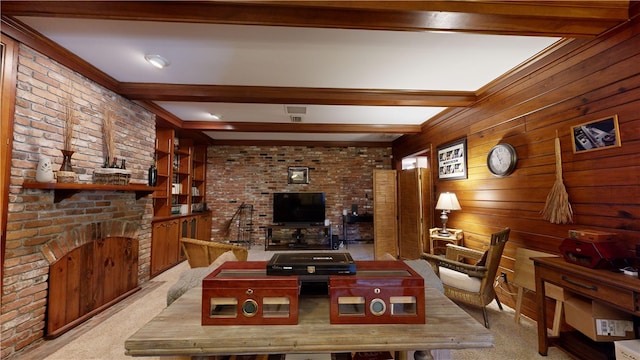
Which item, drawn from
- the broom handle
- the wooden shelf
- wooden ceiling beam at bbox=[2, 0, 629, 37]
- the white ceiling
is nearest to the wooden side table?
the broom handle

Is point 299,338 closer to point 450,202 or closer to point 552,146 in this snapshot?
point 552,146

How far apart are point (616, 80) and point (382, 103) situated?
1.92 metres

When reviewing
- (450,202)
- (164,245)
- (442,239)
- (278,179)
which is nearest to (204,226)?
(164,245)

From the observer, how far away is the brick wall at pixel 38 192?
1825mm

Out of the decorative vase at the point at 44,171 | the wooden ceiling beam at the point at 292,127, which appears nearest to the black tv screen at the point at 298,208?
the wooden ceiling beam at the point at 292,127

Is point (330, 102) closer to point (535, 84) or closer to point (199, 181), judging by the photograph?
point (535, 84)

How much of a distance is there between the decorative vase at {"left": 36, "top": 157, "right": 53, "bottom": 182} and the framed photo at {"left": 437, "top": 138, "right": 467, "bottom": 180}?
447 cm

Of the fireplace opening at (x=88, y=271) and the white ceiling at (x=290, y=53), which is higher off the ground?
the white ceiling at (x=290, y=53)

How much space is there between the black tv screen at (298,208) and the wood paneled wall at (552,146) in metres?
3.04

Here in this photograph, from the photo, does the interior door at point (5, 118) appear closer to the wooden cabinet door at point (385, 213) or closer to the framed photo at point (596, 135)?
the framed photo at point (596, 135)

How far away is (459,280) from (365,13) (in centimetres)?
253

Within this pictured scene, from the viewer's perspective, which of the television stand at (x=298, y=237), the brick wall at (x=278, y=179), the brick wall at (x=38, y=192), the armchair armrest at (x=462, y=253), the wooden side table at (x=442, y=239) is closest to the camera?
the brick wall at (x=38, y=192)

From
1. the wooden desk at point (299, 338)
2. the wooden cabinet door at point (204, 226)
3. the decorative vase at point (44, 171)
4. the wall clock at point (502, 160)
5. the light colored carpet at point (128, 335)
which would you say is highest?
the wall clock at point (502, 160)

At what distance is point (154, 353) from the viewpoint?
32.9 inches
